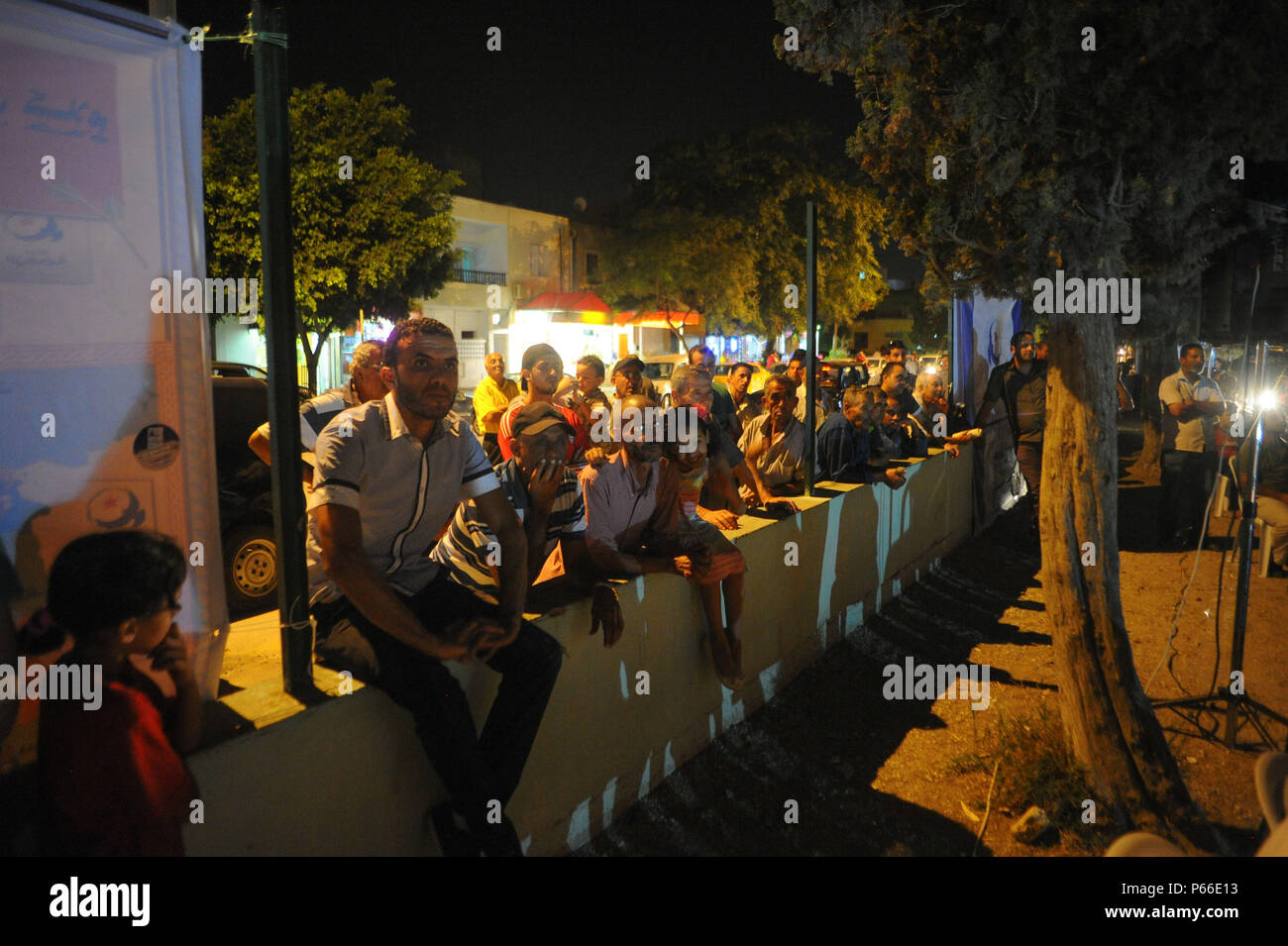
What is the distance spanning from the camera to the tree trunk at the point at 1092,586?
4250 millimetres

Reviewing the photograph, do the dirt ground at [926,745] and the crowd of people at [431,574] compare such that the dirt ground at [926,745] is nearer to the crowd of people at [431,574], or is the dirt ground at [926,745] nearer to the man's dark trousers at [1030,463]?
the crowd of people at [431,574]

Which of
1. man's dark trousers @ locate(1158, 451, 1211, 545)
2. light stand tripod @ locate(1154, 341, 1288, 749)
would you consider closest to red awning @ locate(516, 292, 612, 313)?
man's dark trousers @ locate(1158, 451, 1211, 545)

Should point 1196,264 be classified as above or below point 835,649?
above

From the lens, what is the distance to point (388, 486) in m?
2.97

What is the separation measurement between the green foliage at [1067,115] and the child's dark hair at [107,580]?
390 cm

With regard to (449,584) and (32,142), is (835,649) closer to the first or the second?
(449,584)

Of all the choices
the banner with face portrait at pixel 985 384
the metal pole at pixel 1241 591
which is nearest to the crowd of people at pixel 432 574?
the metal pole at pixel 1241 591

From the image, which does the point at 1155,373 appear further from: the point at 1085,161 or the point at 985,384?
the point at 1085,161

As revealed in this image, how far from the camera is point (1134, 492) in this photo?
13.1 metres

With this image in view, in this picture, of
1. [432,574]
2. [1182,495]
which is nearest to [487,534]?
[432,574]

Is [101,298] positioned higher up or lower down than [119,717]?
higher up

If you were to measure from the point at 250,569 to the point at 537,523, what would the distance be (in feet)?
11.6
